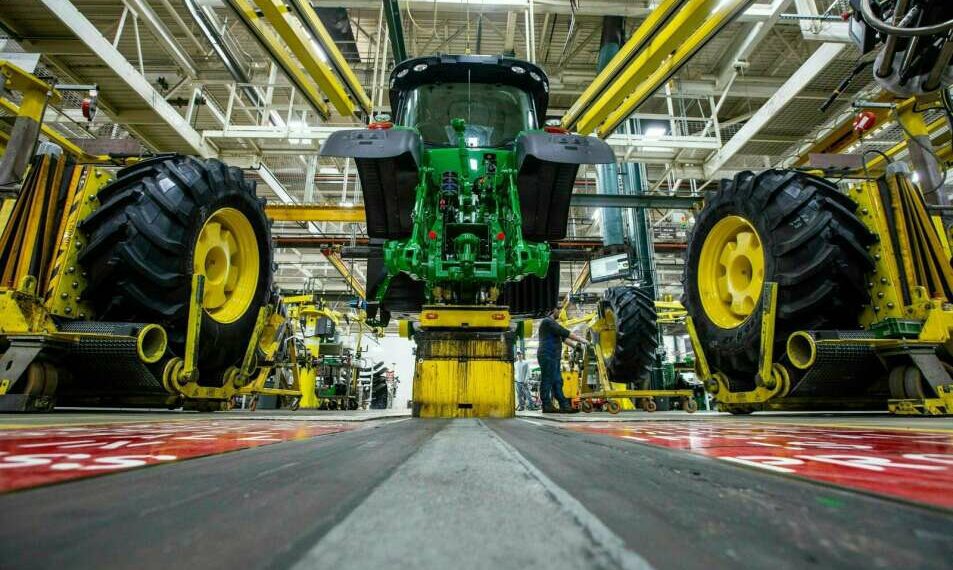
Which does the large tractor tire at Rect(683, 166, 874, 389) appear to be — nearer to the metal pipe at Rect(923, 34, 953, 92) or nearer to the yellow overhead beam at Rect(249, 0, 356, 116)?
the metal pipe at Rect(923, 34, 953, 92)

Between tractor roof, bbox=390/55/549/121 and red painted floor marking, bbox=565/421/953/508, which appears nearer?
red painted floor marking, bbox=565/421/953/508

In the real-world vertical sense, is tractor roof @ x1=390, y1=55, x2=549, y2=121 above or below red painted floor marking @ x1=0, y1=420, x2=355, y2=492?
above

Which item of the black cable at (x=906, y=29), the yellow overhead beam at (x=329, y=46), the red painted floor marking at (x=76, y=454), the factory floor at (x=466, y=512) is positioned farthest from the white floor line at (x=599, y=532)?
the yellow overhead beam at (x=329, y=46)

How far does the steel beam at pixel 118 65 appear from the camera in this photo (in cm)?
570

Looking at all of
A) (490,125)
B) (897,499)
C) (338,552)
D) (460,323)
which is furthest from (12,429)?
(490,125)

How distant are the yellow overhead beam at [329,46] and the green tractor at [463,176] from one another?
180 centimetres

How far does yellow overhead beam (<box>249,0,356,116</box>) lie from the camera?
474 centimetres

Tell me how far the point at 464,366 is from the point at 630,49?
4.47m

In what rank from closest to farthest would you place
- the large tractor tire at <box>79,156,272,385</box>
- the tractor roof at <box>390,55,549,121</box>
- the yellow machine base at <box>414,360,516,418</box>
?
the large tractor tire at <box>79,156,272,385</box>, the yellow machine base at <box>414,360,516,418</box>, the tractor roof at <box>390,55,549,121</box>

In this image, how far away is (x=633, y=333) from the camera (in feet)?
17.4

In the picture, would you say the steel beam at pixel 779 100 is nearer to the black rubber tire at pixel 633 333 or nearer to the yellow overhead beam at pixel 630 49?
the yellow overhead beam at pixel 630 49

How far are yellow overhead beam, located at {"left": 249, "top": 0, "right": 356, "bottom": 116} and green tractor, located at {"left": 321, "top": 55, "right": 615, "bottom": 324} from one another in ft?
6.20

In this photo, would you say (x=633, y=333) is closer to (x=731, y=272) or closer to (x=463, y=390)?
(x=731, y=272)

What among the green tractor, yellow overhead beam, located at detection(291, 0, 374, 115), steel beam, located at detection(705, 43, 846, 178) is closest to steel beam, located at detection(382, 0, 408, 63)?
yellow overhead beam, located at detection(291, 0, 374, 115)
